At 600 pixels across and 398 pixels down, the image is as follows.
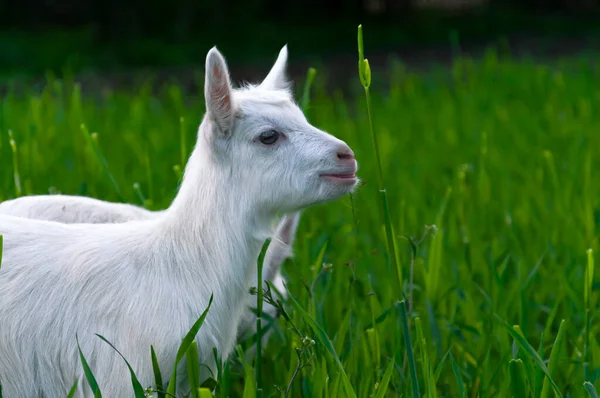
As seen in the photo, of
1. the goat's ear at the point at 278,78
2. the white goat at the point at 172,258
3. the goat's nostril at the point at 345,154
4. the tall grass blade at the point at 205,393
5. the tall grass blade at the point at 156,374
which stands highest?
the goat's ear at the point at 278,78

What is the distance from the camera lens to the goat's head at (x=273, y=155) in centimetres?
229

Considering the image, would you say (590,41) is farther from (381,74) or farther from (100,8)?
(100,8)

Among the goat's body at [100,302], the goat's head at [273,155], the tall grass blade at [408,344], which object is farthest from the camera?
the goat's head at [273,155]

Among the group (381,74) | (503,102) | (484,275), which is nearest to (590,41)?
(381,74)

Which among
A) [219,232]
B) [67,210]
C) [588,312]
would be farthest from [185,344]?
[588,312]

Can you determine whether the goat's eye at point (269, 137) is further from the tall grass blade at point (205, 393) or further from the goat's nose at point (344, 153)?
the tall grass blade at point (205, 393)

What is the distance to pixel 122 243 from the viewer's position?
2.31 meters

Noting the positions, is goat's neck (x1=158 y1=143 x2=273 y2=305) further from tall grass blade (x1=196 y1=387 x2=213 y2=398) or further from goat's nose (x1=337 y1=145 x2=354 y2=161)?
tall grass blade (x1=196 y1=387 x2=213 y2=398)

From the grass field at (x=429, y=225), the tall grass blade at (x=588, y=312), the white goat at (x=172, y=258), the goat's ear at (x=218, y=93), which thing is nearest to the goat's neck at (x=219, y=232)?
the white goat at (x=172, y=258)

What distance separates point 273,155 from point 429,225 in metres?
1.40

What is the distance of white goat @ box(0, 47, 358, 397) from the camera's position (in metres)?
2.16

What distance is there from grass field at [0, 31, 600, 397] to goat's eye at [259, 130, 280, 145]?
0.30 meters

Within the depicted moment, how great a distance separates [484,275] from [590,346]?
724mm

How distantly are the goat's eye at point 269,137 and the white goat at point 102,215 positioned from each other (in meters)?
0.32
